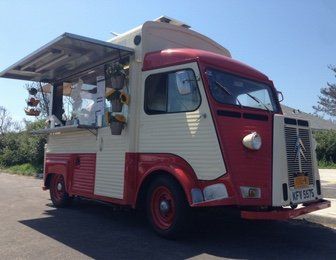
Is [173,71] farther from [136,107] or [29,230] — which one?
[29,230]

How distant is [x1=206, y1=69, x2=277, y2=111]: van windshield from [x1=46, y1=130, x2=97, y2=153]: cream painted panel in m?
3.05

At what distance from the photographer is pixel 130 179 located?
753 centimetres

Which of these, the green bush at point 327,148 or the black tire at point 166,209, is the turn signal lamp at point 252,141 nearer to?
the black tire at point 166,209

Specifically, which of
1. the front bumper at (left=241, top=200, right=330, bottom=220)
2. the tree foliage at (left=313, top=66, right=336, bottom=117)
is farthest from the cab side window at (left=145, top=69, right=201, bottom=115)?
the tree foliage at (left=313, top=66, right=336, bottom=117)

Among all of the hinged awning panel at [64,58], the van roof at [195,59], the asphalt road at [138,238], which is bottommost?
the asphalt road at [138,238]

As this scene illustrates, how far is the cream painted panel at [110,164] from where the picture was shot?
25.5ft

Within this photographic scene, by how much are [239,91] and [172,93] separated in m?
1.12

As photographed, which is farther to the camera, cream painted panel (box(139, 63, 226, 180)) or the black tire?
the black tire

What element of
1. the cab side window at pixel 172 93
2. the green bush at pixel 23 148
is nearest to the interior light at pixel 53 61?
the cab side window at pixel 172 93

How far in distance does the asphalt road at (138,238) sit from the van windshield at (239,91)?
2.19 m

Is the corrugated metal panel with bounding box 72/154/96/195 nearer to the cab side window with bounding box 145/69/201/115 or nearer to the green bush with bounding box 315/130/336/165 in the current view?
the cab side window with bounding box 145/69/201/115

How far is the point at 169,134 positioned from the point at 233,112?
3.61 ft

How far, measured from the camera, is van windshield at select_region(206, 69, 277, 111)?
6777 mm

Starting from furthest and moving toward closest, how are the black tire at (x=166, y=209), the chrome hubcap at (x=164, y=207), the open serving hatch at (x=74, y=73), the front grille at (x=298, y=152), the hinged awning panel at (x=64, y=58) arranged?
the open serving hatch at (x=74, y=73), the hinged awning panel at (x=64, y=58), the chrome hubcap at (x=164, y=207), the front grille at (x=298, y=152), the black tire at (x=166, y=209)
